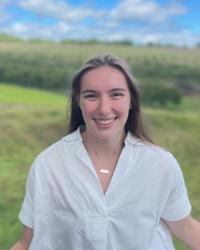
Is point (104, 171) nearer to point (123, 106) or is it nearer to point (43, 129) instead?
point (123, 106)

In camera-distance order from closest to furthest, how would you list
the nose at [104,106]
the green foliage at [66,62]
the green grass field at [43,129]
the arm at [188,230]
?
the nose at [104,106], the arm at [188,230], the green foliage at [66,62], the green grass field at [43,129]

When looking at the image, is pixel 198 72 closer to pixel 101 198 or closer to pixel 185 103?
pixel 185 103

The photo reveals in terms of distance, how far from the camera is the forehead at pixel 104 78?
999mm

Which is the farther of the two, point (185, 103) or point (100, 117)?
point (185, 103)

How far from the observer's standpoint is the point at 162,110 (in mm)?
3314

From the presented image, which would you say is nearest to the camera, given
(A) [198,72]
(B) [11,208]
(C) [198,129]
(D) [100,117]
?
(D) [100,117]

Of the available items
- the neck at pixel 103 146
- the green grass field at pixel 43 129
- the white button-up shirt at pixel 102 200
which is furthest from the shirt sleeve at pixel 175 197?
the green grass field at pixel 43 129

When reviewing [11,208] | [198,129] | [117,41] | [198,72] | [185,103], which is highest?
[117,41]

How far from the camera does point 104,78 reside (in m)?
1.00

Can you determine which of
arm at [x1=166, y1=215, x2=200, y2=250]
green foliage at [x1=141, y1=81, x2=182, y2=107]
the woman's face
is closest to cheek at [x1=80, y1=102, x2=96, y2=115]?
the woman's face

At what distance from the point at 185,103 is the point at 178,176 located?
7.37 ft

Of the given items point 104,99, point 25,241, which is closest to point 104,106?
point 104,99

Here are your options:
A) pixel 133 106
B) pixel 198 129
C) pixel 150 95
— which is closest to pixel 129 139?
pixel 133 106

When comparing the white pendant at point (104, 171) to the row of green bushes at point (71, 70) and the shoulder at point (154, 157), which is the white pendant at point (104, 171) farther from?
the row of green bushes at point (71, 70)
